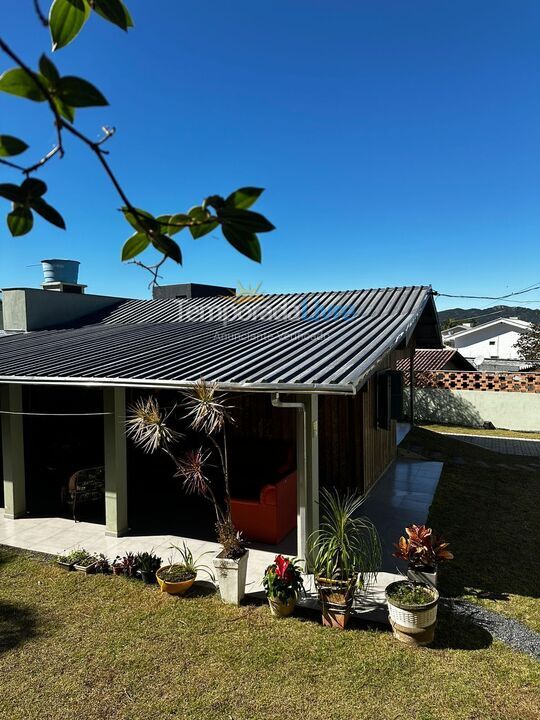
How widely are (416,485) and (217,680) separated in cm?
738

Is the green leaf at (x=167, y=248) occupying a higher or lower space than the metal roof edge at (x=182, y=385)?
higher

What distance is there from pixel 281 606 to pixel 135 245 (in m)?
5.61

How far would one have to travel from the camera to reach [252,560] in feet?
23.4

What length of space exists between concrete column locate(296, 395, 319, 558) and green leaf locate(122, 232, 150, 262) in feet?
17.9

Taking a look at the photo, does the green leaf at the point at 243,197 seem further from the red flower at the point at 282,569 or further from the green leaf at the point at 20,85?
the red flower at the point at 282,569

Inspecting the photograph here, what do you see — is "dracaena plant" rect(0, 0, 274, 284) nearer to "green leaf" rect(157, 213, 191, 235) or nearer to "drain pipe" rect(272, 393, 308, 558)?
"green leaf" rect(157, 213, 191, 235)

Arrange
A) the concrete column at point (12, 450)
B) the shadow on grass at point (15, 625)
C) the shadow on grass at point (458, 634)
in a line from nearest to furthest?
the shadow on grass at point (458, 634)
the shadow on grass at point (15, 625)
the concrete column at point (12, 450)

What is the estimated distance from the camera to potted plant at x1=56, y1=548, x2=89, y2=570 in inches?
275

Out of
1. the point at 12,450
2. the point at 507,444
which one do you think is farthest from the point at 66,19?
the point at 507,444

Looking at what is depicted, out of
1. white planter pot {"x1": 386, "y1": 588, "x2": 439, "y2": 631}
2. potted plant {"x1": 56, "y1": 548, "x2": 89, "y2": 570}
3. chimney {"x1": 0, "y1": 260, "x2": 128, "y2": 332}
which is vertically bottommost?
potted plant {"x1": 56, "y1": 548, "x2": 89, "y2": 570}

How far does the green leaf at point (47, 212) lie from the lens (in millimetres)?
904

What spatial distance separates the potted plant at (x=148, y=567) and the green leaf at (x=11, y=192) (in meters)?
6.60

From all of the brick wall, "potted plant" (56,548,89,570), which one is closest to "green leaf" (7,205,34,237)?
"potted plant" (56,548,89,570)

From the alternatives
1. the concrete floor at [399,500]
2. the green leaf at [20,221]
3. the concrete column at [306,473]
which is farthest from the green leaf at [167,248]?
the concrete floor at [399,500]
